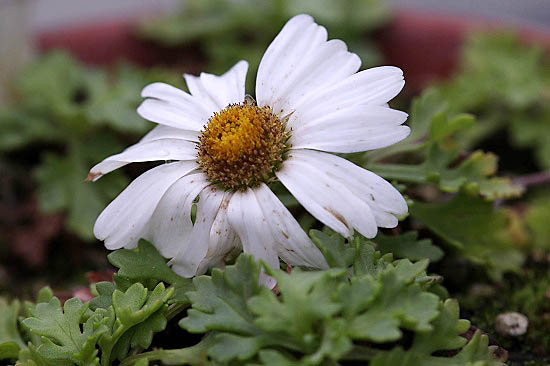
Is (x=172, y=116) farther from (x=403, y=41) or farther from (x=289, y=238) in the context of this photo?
(x=403, y=41)

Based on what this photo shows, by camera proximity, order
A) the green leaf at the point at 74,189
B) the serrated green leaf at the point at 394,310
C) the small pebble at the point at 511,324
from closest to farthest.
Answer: the serrated green leaf at the point at 394,310 → the small pebble at the point at 511,324 → the green leaf at the point at 74,189

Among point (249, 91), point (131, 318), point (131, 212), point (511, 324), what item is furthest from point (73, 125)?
point (511, 324)

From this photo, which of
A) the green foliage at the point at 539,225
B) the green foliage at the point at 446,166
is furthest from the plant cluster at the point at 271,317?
the green foliage at the point at 539,225

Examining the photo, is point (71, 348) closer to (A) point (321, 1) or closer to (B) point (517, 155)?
(B) point (517, 155)

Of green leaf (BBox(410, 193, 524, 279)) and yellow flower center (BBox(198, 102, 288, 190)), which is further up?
yellow flower center (BBox(198, 102, 288, 190))

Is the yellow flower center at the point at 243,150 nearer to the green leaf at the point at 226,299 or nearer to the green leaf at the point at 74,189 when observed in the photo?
the green leaf at the point at 226,299

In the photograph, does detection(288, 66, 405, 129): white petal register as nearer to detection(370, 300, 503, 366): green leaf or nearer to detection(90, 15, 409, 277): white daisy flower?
detection(90, 15, 409, 277): white daisy flower

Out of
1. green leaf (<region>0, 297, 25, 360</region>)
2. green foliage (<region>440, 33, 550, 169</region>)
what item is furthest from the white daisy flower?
green foliage (<region>440, 33, 550, 169</region>)

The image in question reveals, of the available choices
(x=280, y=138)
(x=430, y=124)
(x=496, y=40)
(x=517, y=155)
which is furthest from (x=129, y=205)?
(x=496, y=40)
